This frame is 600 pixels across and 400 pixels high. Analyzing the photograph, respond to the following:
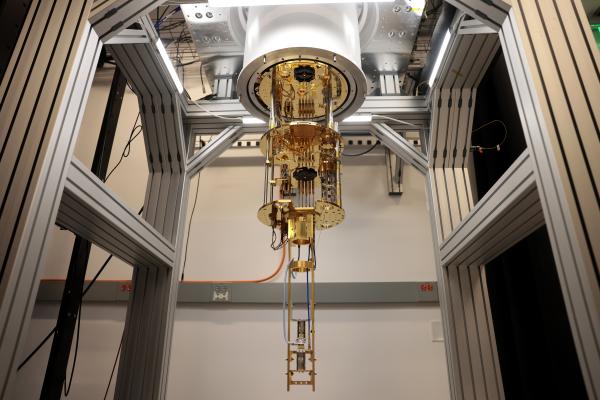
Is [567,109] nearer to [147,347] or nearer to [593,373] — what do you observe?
[593,373]

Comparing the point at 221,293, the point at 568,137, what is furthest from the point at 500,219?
the point at 221,293

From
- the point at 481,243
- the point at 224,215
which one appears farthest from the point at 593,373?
the point at 224,215

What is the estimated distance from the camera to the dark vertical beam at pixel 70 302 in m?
1.75

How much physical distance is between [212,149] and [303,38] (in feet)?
3.05

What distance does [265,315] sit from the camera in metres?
2.59

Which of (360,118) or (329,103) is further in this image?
(360,118)

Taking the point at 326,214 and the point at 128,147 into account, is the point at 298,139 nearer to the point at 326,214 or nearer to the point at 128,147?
the point at 326,214

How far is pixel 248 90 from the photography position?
1.49m

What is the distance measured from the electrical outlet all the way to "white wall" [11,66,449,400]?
0.06 metres

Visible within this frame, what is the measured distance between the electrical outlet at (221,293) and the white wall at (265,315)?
0.06m

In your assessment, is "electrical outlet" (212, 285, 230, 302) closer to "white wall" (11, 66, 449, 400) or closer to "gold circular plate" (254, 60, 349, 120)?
"white wall" (11, 66, 449, 400)

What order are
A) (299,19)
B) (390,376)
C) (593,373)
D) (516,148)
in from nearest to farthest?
(593,373), (299,19), (516,148), (390,376)

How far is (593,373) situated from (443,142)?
132 cm

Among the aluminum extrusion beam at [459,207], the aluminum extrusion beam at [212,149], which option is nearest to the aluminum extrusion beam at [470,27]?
the aluminum extrusion beam at [459,207]
